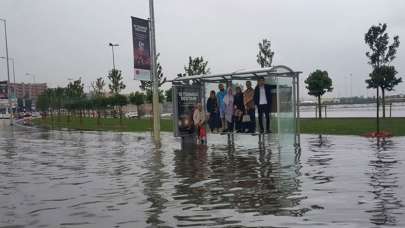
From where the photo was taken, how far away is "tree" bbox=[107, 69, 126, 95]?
66875 millimetres

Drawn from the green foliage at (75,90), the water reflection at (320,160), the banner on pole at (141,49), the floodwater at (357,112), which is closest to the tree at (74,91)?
the green foliage at (75,90)

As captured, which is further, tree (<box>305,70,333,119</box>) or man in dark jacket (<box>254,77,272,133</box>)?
tree (<box>305,70,333,119</box>)

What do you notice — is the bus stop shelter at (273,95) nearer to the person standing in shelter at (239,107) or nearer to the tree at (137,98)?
the person standing in shelter at (239,107)

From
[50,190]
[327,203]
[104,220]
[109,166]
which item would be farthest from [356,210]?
[109,166]

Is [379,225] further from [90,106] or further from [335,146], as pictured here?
[90,106]

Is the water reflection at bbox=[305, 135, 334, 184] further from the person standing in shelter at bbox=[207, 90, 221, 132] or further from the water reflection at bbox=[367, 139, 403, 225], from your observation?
the person standing in shelter at bbox=[207, 90, 221, 132]

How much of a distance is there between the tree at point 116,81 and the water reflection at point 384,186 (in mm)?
52777

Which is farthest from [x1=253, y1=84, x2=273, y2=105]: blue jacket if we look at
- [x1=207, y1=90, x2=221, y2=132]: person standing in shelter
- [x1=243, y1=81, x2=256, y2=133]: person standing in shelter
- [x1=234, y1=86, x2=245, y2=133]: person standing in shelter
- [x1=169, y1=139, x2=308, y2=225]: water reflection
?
[x1=169, y1=139, x2=308, y2=225]: water reflection

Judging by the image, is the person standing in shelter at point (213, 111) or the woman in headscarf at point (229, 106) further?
the person standing in shelter at point (213, 111)

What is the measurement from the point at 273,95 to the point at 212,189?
9167 millimetres

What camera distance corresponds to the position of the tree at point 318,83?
50.4 meters

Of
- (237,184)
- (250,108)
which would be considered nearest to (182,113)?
(250,108)

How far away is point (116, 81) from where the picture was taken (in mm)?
67688

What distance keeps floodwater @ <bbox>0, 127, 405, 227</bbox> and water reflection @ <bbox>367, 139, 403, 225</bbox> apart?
1cm
